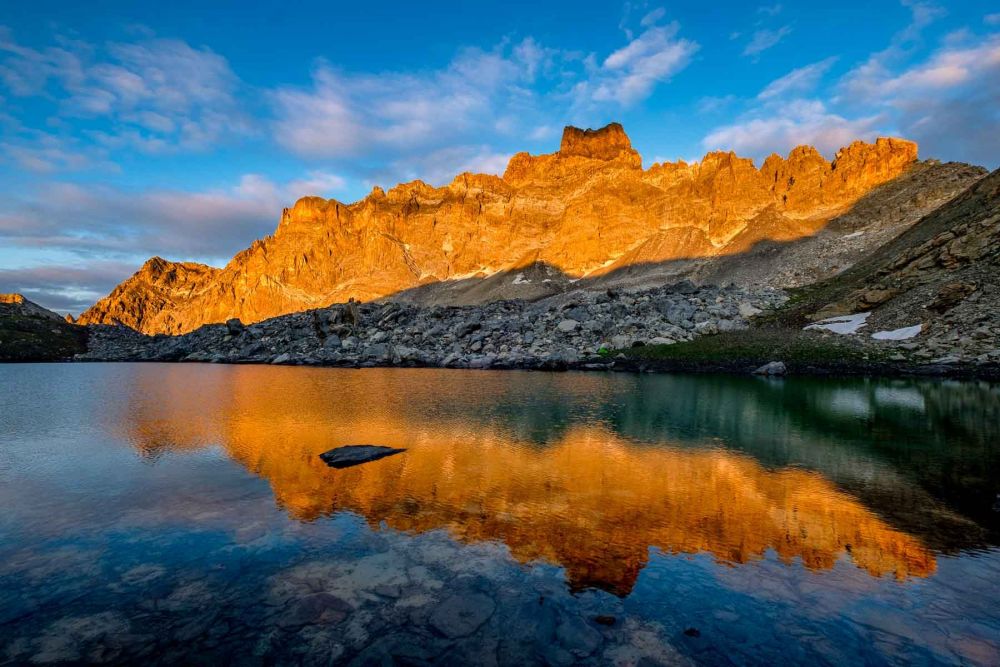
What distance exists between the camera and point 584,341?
7094 centimetres

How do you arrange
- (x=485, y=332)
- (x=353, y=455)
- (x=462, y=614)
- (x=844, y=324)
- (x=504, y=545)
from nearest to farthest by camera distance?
(x=462, y=614), (x=504, y=545), (x=353, y=455), (x=844, y=324), (x=485, y=332)

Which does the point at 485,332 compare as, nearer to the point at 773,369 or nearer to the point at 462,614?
the point at 773,369

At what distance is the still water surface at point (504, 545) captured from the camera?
7469 millimetres

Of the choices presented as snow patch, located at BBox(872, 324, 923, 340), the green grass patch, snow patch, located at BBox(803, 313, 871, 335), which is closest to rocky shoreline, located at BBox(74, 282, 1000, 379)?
the green grass patch

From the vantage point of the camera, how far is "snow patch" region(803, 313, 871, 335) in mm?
58000

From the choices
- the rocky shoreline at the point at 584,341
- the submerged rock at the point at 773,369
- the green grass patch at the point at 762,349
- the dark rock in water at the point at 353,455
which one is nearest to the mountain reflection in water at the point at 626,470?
the dark rock in water at the point at 353,455

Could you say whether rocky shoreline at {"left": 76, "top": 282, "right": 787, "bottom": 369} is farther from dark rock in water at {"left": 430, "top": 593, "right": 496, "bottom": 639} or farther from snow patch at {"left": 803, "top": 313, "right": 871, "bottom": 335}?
dark rock in water at {"left": 430, "top": 593, "right": 496, "bottom": 639}

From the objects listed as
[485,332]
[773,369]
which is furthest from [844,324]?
[485,332]

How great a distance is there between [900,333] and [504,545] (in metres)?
59.2

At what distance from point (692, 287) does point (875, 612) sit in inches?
3525

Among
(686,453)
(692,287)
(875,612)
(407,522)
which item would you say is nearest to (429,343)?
(692,287)

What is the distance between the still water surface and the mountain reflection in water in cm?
11

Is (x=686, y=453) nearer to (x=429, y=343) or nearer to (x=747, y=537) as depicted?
(x=747, y=537)

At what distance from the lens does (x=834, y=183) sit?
461 feet
